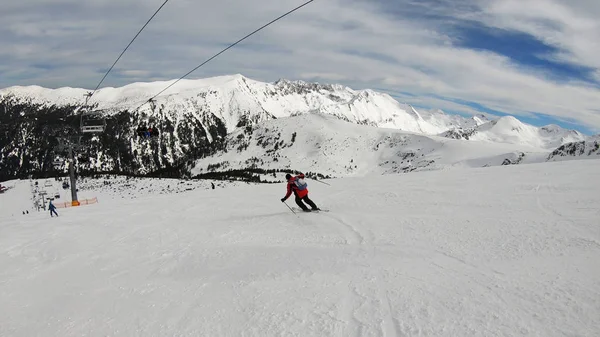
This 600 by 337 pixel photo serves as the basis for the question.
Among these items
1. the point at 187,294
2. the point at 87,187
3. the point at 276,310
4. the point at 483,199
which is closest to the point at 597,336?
the point at 276,310

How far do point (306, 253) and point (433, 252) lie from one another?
312cm

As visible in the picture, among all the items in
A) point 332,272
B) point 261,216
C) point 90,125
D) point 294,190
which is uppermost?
point 90,125

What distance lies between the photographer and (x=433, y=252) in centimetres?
888

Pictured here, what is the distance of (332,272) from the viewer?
8.02m

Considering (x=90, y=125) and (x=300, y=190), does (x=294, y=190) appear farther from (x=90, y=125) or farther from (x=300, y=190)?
(x=90, y=125)

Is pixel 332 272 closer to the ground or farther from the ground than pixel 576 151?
farther from the ground

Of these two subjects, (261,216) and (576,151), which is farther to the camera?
(576,151)

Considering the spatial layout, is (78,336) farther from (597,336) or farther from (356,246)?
(597,336)

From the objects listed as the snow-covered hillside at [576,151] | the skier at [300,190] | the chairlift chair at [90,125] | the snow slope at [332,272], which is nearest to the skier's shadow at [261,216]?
the snow slope at [332,272]

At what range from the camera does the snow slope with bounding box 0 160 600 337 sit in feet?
19.2

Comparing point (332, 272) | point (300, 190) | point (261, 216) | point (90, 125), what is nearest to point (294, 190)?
point (300, 190)

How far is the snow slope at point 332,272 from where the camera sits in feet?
19.2

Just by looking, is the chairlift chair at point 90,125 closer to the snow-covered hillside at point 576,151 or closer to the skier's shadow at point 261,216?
the skier's shadow at point 261,216

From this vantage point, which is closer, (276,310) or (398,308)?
(398,308)
